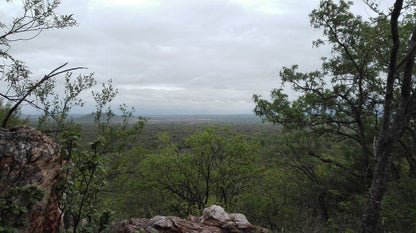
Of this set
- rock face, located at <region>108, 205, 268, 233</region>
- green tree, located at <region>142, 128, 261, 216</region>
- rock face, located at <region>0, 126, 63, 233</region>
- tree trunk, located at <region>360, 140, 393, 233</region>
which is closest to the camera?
rock face, located at <region>0, 126, 63, 233</region>

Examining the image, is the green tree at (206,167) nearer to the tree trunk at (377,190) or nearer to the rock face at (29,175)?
the tree trunk at (377,190)

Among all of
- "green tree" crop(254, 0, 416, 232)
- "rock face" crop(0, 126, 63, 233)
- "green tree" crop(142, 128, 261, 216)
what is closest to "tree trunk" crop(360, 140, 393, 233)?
"green tree" crop(254, 0, 416, 232)

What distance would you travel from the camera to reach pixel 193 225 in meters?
7.34

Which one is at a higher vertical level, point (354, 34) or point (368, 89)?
point (354, 34)

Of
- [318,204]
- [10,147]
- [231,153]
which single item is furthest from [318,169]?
[10,147]

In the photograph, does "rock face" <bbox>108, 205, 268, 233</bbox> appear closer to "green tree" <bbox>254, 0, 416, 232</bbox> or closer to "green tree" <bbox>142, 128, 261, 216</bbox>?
"green tree" <bbox>254, 0, 416, 232</bbox>

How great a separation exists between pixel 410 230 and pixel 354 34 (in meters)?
7.72

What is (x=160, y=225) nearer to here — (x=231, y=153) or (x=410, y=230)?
(x=410, y=230)

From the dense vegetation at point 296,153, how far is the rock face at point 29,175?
0.87 ft

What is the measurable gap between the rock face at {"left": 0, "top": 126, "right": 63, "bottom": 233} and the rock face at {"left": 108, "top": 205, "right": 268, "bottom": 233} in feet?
8.39

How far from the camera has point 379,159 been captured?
628 centimetres

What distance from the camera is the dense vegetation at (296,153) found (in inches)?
222

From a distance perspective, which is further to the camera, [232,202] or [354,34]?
[232,202]

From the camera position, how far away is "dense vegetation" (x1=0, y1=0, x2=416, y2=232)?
5642 mm
